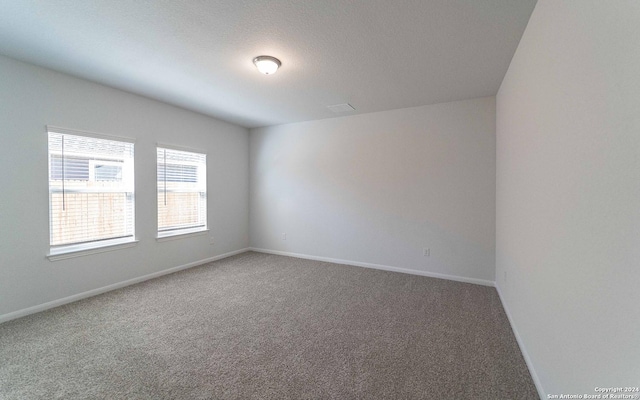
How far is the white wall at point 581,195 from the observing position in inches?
35.1

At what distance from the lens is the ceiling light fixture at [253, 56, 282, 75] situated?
103 inches

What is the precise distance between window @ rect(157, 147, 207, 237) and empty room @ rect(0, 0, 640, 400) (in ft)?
0.13

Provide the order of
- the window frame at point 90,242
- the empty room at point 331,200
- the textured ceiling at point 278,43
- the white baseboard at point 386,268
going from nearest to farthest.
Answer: the empty room at point 331,200 → the textured ceiling at point 278,43 → the window frame at point 90,242 → the white baseboard at point 386,268

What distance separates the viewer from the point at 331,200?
16.1 feet

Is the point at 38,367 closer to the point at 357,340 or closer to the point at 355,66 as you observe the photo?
the point at 357,340

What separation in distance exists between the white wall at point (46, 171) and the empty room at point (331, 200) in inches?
0.9

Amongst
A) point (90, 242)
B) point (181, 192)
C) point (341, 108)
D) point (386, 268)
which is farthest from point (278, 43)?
point (386, 268)

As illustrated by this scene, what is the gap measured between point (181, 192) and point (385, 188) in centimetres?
350

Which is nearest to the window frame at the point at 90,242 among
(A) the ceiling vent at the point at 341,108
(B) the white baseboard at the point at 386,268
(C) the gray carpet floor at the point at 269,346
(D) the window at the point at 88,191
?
(D) the window at the point at 88,191

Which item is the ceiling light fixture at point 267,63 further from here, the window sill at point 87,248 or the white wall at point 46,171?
the window sill at point 87,248

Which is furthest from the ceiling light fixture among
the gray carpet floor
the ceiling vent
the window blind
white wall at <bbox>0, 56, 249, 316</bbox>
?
the gray carpet floor

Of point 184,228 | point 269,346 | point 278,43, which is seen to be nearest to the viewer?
point 269,346

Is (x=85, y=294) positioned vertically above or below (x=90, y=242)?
below

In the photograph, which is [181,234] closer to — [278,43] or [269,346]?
[269,346]
